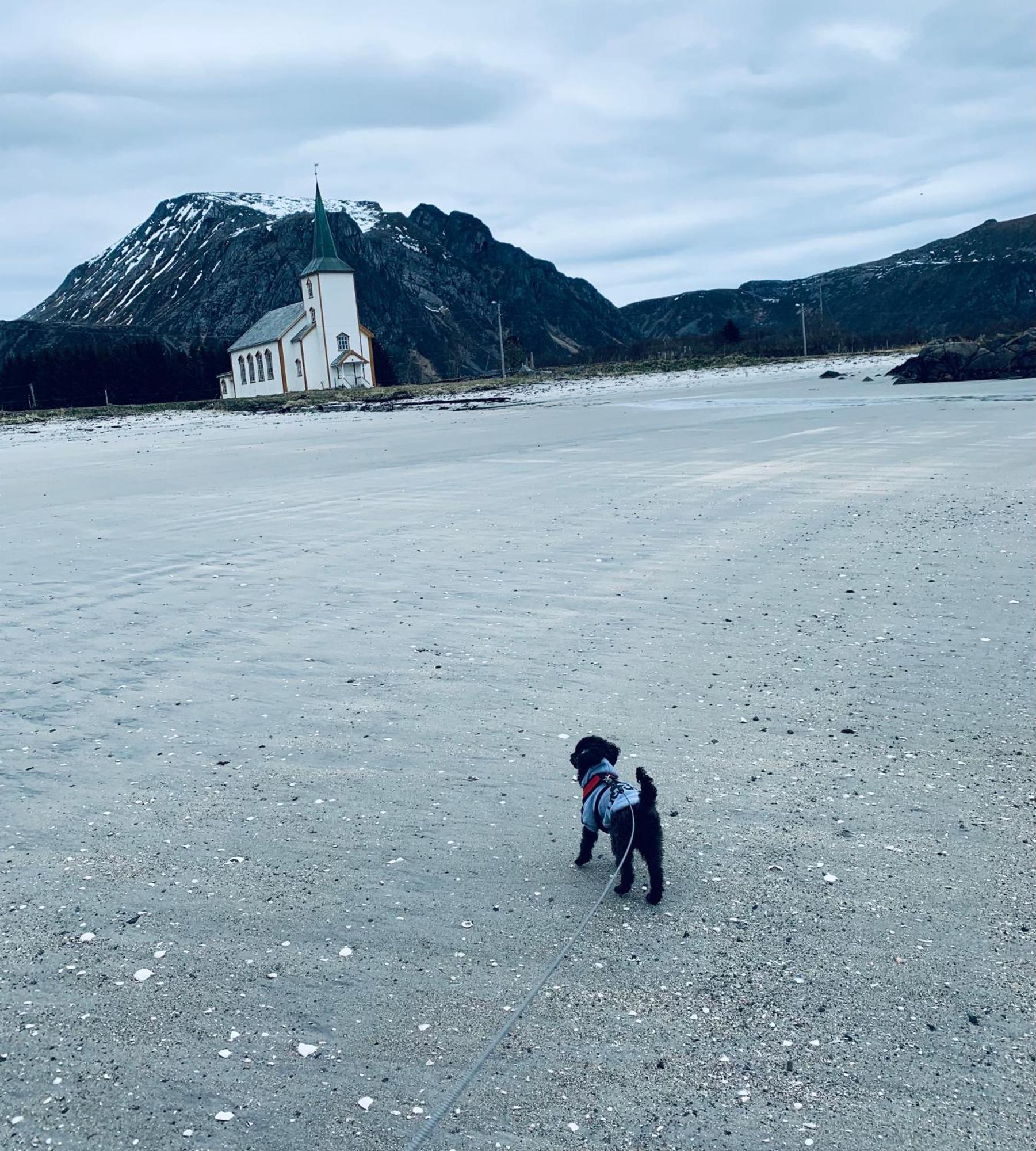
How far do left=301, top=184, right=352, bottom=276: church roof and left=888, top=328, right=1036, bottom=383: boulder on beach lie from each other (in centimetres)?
7283

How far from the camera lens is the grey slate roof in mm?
101562

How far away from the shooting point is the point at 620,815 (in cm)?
373

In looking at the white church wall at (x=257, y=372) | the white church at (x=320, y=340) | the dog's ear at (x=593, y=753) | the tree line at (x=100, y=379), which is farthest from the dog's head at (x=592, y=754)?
the white church wall at (x=257, y=372)

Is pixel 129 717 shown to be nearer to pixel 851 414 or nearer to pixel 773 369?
pixel 851 414

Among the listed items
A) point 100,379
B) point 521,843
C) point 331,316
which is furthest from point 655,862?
point 331,316

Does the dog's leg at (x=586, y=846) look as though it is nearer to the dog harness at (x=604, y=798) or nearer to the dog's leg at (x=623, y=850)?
the dog harness at (x=604, y=798)

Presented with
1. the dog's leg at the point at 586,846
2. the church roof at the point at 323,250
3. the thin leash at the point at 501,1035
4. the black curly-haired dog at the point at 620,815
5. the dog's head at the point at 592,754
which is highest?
the church roof at the point at 323,250

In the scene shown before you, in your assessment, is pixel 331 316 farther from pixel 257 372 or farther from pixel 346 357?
pixel 257 372

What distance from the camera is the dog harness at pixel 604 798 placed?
3.75 meters

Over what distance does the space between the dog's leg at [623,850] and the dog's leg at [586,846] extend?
0.13 m

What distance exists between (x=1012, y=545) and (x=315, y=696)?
629cm

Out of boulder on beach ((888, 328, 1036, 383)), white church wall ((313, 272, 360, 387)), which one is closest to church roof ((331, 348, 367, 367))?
white church wall ((313, 272, 360, 387))

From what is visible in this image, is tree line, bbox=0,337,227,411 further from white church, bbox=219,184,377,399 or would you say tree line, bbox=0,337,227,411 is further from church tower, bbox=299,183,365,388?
church tower, bbox=299,183,365,388

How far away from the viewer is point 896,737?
512 cm
